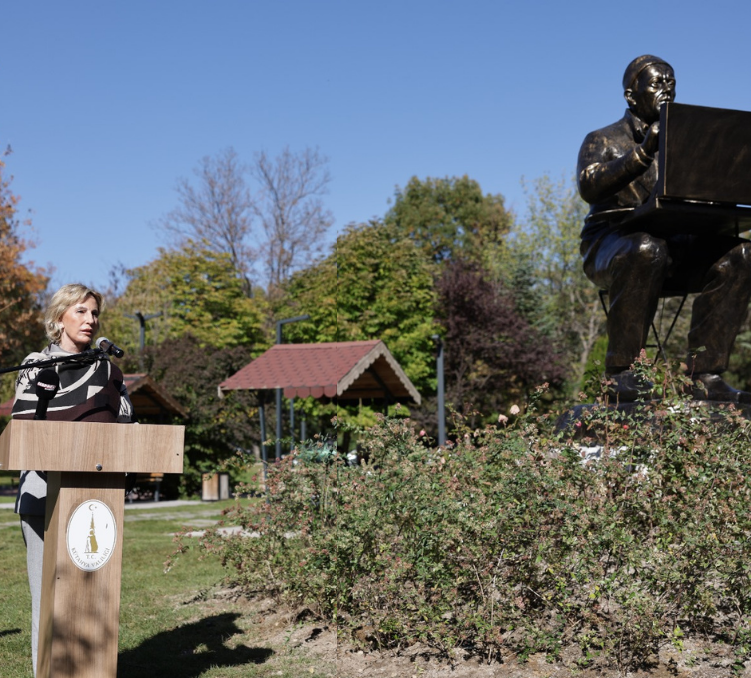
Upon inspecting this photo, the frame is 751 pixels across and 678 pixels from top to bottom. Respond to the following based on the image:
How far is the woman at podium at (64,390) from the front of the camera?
3.60m

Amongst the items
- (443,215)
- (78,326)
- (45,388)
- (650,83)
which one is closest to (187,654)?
A: (78,326)

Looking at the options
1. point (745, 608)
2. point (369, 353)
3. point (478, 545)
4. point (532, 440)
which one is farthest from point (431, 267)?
point (745, 608)

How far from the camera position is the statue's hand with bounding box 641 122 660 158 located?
22.3 ft

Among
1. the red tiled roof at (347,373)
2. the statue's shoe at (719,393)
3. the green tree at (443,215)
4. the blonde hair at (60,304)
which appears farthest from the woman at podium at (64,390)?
the statue's shoe at (719,393)

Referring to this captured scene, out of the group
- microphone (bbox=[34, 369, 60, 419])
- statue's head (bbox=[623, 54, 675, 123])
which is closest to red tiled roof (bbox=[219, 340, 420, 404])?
microphone (bbox=[34, 369, 60, 419])

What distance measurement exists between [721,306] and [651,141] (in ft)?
4.99

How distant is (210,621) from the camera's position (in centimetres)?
633

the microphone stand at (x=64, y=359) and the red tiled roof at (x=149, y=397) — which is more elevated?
the red tiled roof at (x=149, y=397)

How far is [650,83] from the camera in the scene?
23.4 feet

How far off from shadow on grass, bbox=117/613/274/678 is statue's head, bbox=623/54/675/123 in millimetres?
5234

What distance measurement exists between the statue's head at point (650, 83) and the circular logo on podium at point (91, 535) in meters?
5.66

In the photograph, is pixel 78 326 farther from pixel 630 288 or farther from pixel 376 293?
pixel 630 288

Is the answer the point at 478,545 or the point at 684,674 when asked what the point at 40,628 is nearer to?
the point at 478,545

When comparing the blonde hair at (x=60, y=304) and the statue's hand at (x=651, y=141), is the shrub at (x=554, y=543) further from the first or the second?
the statue's hand at (x=651, y=141)
